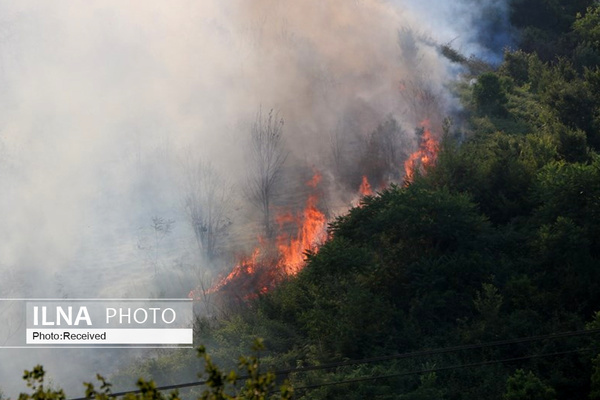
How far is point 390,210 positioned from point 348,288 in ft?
14.6

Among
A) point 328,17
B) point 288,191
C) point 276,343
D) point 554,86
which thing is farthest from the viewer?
point 328,17

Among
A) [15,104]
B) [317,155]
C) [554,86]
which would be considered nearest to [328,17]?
[317,155]

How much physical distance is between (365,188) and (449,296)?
16.5 m

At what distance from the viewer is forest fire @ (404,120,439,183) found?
182 feet

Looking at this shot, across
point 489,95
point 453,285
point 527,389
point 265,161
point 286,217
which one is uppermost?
point 489,95

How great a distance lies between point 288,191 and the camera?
55.4 meters

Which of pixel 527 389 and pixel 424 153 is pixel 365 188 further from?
pixel 527 389

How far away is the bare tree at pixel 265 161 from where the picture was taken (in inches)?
2180

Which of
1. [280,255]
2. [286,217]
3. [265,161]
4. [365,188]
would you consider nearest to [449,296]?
[280,255]

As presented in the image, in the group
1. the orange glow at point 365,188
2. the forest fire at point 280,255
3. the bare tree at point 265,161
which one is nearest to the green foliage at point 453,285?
the forest fire at point 280,255

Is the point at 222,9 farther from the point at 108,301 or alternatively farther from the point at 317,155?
the point at 108,301

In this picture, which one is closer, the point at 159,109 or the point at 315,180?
the point at 315,180

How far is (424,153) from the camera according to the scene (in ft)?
187

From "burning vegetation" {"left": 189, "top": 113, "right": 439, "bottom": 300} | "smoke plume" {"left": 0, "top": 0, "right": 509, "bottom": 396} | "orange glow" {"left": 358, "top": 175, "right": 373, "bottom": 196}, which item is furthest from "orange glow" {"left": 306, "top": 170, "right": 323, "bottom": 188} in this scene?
"orange glow" {"left": 358, "top": 175, "right": 373, "bottom": 196}
